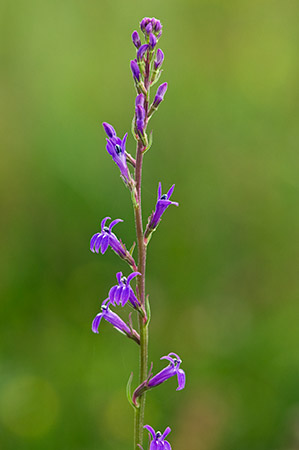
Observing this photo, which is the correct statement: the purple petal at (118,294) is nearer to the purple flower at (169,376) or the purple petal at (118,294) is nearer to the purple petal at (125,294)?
the purple petal at (125,294)

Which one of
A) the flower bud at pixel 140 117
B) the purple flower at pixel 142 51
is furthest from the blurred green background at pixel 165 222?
the purple flower at pixel 142 51

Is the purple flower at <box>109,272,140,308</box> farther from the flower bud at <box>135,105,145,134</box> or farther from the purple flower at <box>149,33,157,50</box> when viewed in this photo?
the purple flower at <box>149,33,157,50</box>

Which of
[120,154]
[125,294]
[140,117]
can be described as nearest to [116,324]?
[125,294]

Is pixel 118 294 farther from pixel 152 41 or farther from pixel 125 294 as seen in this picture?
pixel 152 41
